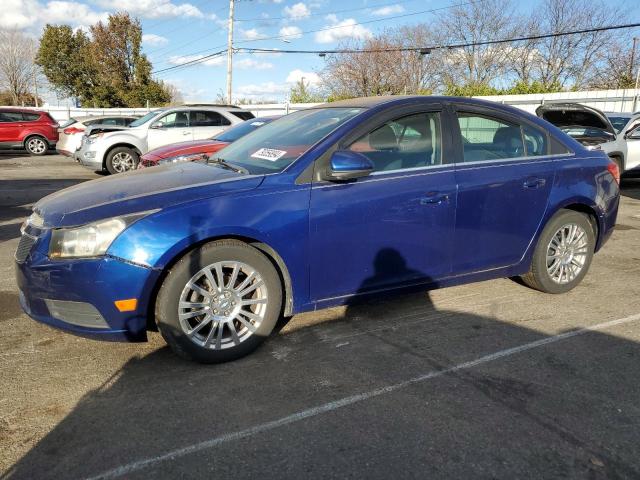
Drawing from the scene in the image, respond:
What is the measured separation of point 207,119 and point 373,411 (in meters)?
11.5

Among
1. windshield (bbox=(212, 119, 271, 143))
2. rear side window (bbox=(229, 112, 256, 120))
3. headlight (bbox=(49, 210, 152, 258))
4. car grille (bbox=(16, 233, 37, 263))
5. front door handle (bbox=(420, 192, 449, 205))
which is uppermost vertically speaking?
rear side window (bbox=(229, 112, 256, 120))

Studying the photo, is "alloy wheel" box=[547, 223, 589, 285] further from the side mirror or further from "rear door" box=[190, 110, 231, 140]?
"rear door" box=[190, 110, 231, 140]

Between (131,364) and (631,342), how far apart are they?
3.33 metres

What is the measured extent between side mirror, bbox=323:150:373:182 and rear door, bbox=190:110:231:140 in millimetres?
9960

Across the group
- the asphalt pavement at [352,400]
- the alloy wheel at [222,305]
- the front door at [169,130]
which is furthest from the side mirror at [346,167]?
the front door at [169,130]

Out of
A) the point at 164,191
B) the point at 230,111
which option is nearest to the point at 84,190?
the point at 164,191

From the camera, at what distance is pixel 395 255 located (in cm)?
371

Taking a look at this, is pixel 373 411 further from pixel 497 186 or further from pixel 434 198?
pixel 497 186

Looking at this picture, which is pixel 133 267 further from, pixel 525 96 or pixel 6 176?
pixel 525 96

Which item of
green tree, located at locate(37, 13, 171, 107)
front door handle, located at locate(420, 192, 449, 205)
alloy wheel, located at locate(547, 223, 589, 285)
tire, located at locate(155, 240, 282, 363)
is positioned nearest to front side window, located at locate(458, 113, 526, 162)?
front door handle, located at locate(420, 192, 449, 205)

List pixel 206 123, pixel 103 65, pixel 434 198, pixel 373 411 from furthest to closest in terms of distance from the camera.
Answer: pixel 103 65, pixel 206 123, pixel 434 198, pixel 373 411

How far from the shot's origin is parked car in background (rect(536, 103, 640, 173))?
33.8 ft

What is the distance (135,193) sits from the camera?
10.7 ft

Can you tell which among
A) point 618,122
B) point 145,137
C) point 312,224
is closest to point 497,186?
point 312,224
